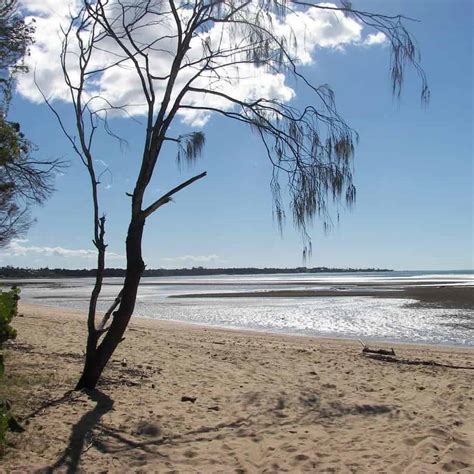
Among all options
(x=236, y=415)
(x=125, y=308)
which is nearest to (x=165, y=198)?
(x=125, y=308)


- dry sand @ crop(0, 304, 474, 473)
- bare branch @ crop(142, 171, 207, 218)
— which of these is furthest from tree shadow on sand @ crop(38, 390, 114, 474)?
bare branch @ crop(142, 171, 207, 218)

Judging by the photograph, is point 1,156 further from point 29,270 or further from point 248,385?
point 29,270

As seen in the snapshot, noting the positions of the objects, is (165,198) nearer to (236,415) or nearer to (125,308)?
(125,308)

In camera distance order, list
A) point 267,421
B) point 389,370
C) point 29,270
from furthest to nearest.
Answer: point 29,270 → point 389,370 → point 267,421

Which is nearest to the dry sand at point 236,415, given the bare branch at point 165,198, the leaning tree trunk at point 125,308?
the leaning tree trunk at point 125,308

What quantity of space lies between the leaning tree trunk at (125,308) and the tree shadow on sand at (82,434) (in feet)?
0.76

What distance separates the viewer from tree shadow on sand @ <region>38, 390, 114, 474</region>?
4830 millimetres

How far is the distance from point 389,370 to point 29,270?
130m

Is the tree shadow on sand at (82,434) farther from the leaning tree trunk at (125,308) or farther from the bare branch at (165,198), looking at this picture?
the bare branch at (165,198)

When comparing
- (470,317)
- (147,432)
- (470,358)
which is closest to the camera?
(147,432)

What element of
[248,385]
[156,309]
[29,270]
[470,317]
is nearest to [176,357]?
[248,385]

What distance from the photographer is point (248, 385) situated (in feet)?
26.7

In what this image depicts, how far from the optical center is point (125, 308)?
704 centimetres

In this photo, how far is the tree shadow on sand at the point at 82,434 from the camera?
4830mm
